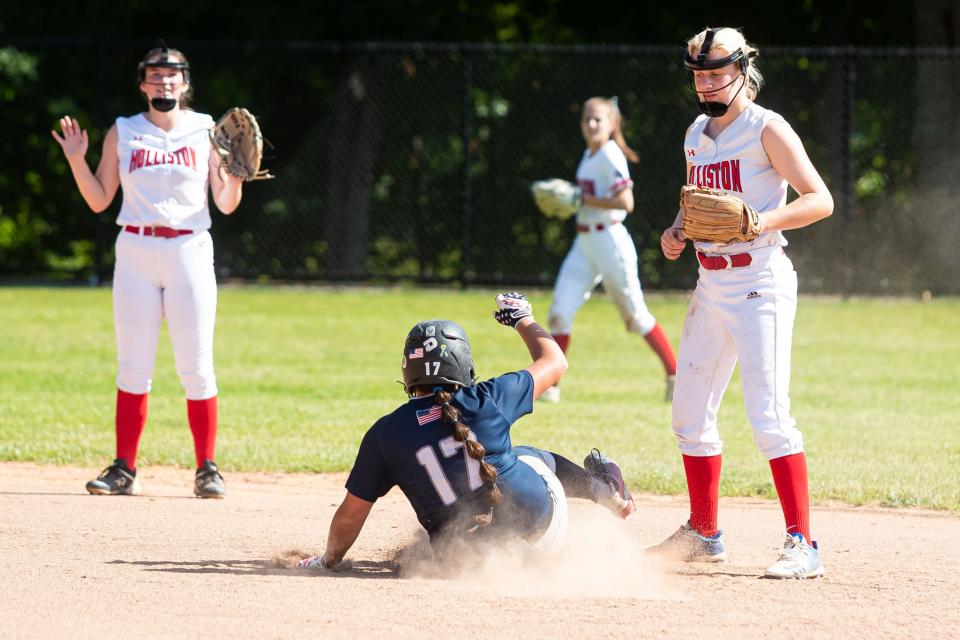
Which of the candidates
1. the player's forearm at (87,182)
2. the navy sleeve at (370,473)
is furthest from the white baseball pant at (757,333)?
the player's forearm at (87,182)

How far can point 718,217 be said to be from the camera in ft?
15.8

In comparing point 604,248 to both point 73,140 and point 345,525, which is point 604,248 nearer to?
point 73,140

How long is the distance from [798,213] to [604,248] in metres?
4.66

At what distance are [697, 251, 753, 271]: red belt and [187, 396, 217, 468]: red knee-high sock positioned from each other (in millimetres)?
2675

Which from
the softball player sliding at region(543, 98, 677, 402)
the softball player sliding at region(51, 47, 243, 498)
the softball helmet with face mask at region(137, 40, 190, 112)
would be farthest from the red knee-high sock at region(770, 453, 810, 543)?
the softball player sliding at region(543, 98, 677, 402)

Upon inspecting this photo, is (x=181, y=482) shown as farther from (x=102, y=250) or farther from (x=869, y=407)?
(x=102, y=250)

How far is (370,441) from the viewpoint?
4930 millimetres

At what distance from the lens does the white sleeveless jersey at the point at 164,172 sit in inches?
253

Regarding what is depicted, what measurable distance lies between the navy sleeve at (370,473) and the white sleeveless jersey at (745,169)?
1419mm

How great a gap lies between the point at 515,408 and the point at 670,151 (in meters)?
11.4

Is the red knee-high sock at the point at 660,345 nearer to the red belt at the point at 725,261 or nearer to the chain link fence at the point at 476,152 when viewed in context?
the red belt at the point at 725,261

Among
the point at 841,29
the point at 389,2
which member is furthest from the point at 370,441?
the point at 841,29

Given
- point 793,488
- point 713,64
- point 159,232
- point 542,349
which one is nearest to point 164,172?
point 159,232

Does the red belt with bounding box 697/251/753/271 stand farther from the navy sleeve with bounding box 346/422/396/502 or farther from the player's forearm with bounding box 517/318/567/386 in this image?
the navy sleeve with bounding box 346/422/396/502
